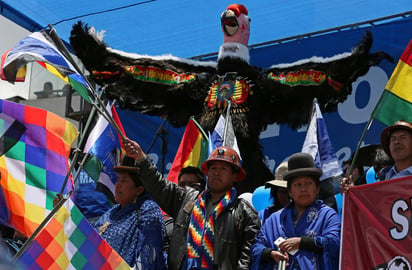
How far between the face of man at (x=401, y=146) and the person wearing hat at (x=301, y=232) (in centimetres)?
48

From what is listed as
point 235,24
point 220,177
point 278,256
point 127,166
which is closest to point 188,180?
point 127,166

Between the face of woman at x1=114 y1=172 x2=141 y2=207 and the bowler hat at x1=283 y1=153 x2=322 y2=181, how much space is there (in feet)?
3.06

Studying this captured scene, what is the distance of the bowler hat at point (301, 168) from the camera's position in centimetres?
347

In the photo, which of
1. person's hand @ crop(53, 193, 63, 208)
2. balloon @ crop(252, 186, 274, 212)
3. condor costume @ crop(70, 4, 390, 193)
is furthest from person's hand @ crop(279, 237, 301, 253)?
condor costume @ crop(70, 4, 390, 193)

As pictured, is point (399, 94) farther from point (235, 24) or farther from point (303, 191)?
point (235, 24)

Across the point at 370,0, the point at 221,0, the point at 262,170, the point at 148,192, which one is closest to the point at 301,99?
the point at 262,170

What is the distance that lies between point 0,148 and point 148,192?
3.03ft

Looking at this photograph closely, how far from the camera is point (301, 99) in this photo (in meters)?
6.11

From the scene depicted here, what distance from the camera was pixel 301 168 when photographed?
11.5 ft

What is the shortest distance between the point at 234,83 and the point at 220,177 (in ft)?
7.83

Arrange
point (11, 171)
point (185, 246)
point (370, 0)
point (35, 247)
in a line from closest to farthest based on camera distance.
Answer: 1. point (35, 247)
2. point (185, 246)
3. point (11, 171)
4. point (370, 0)

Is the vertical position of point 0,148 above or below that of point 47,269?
above

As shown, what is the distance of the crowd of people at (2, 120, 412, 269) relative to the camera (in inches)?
131

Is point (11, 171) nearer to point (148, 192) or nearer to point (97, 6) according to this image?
point (148, 192)
